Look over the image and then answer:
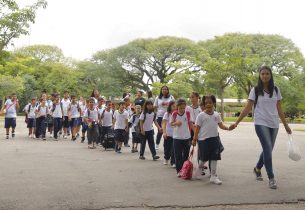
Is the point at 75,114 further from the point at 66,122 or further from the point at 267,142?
the point at 267,142

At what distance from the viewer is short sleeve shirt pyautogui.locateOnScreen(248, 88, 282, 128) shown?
654 cm

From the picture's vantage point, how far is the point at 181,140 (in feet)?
25.1

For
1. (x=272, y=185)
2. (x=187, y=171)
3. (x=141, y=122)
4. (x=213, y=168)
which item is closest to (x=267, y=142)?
(x=272, y=185)

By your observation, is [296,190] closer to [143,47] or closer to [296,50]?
[296,50]

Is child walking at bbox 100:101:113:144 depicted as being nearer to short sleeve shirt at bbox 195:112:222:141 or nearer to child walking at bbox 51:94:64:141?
child walking at bbox 51:94:64:141

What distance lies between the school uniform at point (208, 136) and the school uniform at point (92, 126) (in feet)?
21.0

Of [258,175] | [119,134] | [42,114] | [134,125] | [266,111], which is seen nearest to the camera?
[266,111]

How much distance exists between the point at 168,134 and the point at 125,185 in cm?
248

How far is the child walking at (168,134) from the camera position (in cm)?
852

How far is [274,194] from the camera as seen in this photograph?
587cm

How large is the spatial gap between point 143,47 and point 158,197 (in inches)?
2226

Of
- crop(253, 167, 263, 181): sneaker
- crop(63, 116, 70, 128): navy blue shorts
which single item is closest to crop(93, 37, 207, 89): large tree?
crop(63, 116, 70, 128): navy blue shorts

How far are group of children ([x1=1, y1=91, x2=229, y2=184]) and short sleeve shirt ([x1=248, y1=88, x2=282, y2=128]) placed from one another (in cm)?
67

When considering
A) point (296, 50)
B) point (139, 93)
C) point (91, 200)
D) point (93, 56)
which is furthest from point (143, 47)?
point (91, 200)
